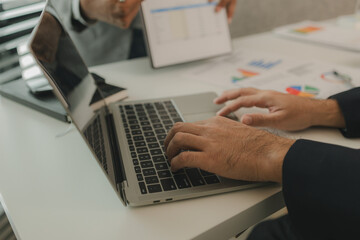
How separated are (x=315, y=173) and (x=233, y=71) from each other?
1.98ft

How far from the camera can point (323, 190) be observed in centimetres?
52

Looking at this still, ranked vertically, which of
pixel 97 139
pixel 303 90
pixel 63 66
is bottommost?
pixel 303 90

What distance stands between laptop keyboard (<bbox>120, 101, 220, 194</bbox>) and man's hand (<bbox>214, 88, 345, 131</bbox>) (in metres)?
0.14

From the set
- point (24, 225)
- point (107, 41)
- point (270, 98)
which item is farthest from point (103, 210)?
point (107, 41)

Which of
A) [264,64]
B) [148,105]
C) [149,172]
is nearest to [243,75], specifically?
[264,64]

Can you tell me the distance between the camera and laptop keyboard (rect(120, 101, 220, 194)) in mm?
565

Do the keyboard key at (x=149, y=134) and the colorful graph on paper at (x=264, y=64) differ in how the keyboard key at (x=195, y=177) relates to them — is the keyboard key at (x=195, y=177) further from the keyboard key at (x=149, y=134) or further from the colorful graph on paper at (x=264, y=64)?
the colorful graph on paper at (x=264, y=64)

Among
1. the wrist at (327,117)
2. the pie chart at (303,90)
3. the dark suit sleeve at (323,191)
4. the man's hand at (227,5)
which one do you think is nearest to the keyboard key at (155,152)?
the dark suit sleeve at (323,191)

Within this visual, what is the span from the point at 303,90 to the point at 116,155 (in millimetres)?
565

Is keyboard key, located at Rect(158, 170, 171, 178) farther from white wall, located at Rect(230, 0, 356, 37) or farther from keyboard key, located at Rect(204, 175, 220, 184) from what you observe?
white wall, located at Rect(230, 0, 356, 37)

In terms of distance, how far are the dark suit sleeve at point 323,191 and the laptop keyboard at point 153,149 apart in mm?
129

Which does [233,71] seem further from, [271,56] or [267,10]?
[267,10]

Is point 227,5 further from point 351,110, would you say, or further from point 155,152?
point 155,152

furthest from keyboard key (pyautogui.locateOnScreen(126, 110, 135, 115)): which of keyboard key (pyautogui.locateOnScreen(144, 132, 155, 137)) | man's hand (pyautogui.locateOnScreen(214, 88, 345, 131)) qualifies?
man's hand (pyautogui.locateOnScreen(214, 88, 345, 131))
